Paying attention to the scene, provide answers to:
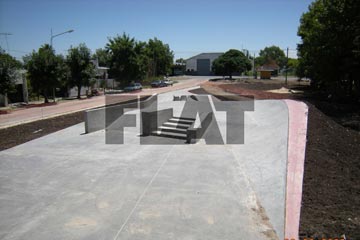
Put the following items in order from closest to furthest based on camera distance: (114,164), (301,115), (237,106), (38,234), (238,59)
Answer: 1. (38,234)
2. (114,164)
3. (301,115)
4. (237,106)
5. (238,59)

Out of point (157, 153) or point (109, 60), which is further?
point (109, 60)

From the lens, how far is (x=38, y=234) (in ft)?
19.3

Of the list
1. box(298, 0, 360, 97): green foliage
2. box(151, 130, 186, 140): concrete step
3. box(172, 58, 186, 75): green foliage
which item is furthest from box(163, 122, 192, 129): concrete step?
box(172, 58, 186, 75): green foliage

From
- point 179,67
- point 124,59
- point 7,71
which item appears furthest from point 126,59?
point 179,67

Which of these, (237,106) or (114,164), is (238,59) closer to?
(237,106)

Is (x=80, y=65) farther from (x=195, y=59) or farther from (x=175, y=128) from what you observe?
(x=195, y=59)

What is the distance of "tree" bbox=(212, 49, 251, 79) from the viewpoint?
75812mm

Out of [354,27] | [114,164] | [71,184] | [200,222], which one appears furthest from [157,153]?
[354,27]

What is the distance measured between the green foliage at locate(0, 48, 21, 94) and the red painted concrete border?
78.4 feet

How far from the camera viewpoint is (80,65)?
38.8m

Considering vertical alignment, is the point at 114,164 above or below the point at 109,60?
below

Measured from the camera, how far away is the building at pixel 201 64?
11894 cm

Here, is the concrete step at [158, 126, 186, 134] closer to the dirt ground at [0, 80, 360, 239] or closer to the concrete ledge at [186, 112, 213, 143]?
the concrete ledge at [186, 112, 213, 143]

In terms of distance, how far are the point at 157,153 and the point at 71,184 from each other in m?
3.79
